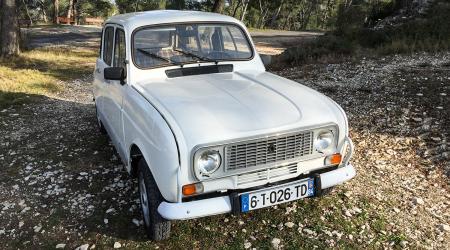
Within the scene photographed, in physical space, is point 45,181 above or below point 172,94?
below

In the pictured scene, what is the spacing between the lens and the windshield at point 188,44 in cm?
457

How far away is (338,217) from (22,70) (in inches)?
424

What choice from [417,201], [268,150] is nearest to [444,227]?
[417,201]

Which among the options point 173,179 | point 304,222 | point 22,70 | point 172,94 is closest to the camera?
point 173,179

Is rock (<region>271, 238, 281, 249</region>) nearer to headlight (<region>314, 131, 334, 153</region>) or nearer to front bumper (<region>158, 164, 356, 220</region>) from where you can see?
front bumper (<region>158, 164, 356, 220</region>)

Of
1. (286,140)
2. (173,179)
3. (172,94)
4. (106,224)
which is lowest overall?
(106,224)

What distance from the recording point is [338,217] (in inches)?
164

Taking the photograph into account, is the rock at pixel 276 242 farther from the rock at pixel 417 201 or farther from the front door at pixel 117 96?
the front door at pixel 117 96

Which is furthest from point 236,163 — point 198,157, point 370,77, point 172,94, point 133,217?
point 370,77

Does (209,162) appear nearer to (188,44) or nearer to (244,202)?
(244,202)

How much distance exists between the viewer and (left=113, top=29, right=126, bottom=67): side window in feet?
15.3

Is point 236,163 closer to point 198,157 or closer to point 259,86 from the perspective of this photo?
point 198,157

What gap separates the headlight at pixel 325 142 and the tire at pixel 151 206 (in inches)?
56.6

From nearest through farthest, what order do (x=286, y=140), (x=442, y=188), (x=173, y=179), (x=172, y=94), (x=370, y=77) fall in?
(x=173, y=179)
(x=286, y=140)
(x=172, y=94)
(x=442, y=188)
(x=370, y=77)
